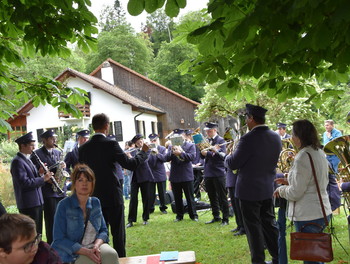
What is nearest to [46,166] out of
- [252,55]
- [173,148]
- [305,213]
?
[173,148]

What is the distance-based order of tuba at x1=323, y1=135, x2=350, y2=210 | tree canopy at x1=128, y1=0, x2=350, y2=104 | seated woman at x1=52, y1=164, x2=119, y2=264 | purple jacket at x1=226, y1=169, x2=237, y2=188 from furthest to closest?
purple jacket at x1=226, y1=169, x2=237, y2=188 < tuba at x1=323, y1=135, x2=350, y2=210 < seated woman at x1=52, y1=164, x2=119, y2=264 < tree canopy at x1=128, y1=0, x2=350, y2=104

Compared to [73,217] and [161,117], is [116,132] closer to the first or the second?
[161,117]

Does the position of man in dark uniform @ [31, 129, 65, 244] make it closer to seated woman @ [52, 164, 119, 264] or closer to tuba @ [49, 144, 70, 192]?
tuba @ [49, 144, 70, 192]

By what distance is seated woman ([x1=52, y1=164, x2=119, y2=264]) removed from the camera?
166 inches

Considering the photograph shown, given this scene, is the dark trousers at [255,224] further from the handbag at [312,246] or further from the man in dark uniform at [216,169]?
the man in dark uniform at [216,169]

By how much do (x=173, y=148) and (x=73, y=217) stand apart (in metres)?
5.52

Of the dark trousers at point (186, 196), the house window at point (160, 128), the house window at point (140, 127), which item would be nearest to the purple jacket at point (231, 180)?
the dark trousers at point (186, 196)

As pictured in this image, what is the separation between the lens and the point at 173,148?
977cm

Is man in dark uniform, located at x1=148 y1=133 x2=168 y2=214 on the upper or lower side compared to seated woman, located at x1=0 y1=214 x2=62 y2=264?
upper

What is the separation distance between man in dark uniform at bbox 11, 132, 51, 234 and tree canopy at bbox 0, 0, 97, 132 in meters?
1.14

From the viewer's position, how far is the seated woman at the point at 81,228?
4211 mm

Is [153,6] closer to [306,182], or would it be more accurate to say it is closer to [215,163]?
[306,182]

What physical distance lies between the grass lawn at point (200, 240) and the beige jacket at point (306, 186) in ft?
6.04

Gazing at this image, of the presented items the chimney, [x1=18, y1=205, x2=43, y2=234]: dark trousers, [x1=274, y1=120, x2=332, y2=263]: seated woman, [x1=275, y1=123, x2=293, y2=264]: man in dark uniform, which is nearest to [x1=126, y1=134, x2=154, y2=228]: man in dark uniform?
[x1=18, y1=205, x2=43, y2=234]: dark trousers
